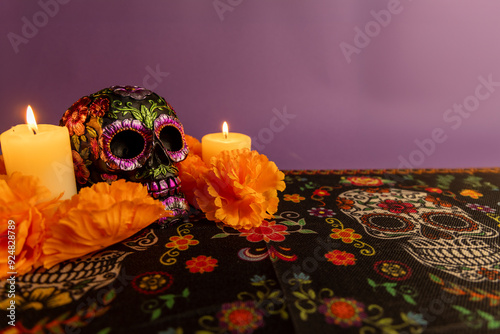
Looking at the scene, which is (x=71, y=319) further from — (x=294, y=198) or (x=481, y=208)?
(x=481, y=208)

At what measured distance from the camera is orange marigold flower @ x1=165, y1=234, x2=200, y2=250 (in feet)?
2.42

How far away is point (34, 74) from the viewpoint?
51.8 inches

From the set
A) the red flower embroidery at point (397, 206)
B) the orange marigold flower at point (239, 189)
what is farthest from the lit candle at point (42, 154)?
the red flower embroidery at point (397, 206)

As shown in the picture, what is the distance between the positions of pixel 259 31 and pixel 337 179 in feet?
2.12

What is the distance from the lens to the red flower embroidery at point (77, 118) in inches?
28.8

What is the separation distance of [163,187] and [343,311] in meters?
0.43

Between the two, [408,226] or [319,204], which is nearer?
[408,226]

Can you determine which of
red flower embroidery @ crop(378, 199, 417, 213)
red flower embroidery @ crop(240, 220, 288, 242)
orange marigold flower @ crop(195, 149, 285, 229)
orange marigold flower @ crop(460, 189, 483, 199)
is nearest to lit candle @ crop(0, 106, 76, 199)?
orange marigold flower @ crop(195, 149, 285, 229)

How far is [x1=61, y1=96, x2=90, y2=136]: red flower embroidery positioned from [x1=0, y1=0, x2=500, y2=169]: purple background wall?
634mm

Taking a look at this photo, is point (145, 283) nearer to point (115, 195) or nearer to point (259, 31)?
point (115, 195)

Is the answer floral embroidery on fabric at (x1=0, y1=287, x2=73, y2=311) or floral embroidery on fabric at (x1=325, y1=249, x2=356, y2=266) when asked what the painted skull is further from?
floral embroidery on fabric at (x1=0, y1=287, x2=73, y2=311)

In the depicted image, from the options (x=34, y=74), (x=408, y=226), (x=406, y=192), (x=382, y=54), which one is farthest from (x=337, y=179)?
(x=34, y=74)

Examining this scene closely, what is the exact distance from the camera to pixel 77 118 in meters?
0.74

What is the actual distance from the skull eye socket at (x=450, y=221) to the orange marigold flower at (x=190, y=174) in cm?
55
